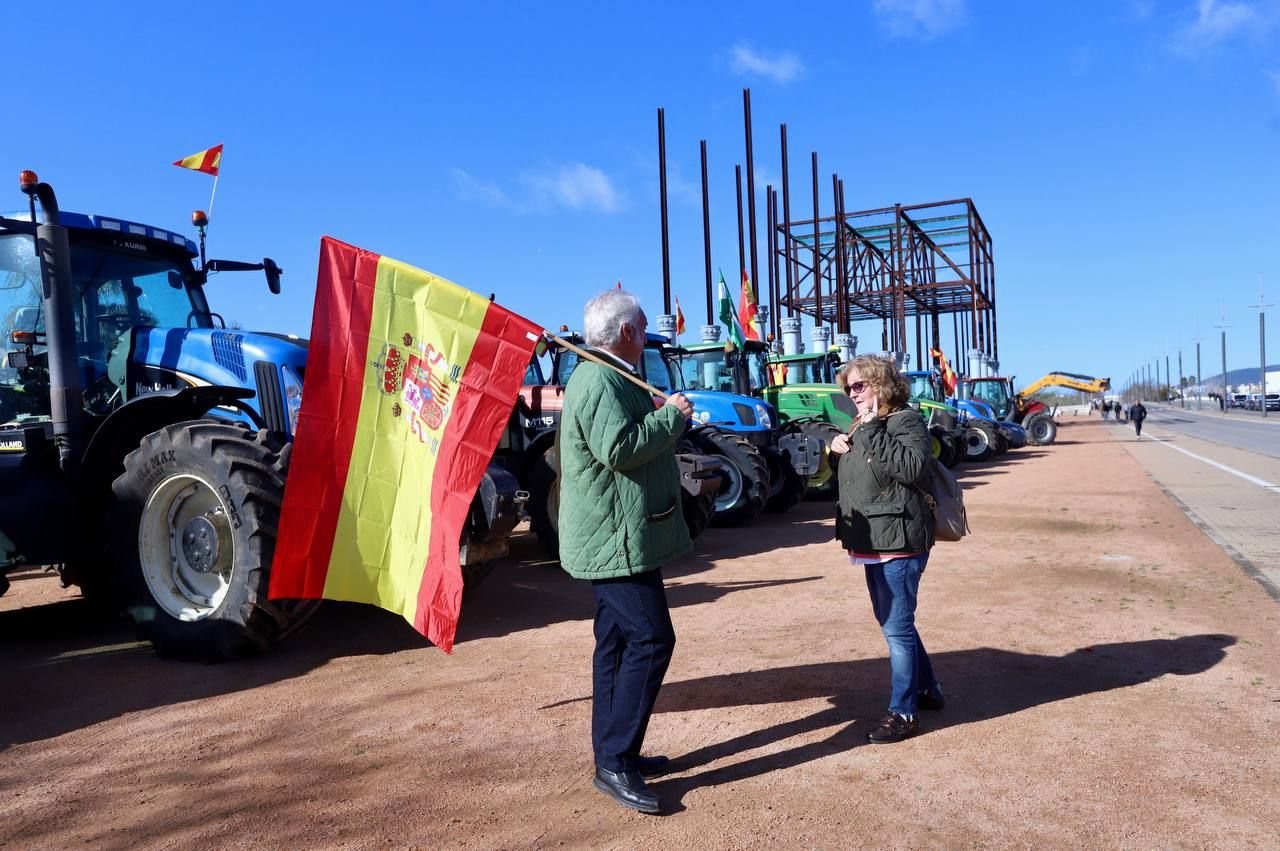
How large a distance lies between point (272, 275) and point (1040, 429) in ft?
94.4

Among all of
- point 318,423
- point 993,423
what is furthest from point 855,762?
point 993,423

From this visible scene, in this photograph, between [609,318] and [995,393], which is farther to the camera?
Answer: [995,393]

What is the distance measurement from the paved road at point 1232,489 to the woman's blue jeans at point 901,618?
3.95m

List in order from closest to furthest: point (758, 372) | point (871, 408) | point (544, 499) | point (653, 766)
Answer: point (653, 766)
point (871, 408)
point (544, 499)
point (758, 372)

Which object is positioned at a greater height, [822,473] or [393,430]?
[393,430]

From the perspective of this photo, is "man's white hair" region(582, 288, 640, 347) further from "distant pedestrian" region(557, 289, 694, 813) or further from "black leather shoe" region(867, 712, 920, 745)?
"black leather shoe" region(867, 712, 920, 745)

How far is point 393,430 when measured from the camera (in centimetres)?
401

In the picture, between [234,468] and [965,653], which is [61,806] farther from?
[965,653]

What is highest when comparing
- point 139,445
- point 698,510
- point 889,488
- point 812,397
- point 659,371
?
point 659,371

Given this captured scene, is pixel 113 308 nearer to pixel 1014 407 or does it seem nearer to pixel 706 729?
pixel 706 729

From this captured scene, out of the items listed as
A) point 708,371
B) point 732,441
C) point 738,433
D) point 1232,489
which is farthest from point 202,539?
point 1232,489

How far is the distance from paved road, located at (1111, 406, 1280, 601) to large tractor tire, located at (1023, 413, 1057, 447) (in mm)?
3348

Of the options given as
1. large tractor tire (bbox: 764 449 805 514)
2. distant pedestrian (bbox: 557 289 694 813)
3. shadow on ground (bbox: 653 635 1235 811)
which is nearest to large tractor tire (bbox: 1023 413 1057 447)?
large tractor tire (bbox: 764 449 805 514)

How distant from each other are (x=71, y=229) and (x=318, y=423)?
3249 millimetres
